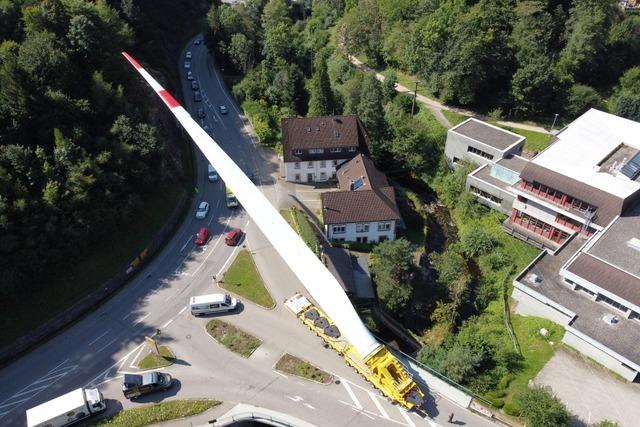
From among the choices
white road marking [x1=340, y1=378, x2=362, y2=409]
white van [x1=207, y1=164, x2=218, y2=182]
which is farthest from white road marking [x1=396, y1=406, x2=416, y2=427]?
white van [x1=207, y1=164, x2=218, y2=182]

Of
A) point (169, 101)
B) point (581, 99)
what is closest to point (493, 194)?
point (581, 99)

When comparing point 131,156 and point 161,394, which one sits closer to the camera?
point 161,394

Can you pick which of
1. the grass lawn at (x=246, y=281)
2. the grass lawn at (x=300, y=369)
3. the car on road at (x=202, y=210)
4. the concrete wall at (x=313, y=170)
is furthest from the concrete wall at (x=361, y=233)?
the grass lawn at (x=300, y=369)

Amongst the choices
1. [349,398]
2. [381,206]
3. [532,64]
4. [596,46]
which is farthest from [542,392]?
[596,46]

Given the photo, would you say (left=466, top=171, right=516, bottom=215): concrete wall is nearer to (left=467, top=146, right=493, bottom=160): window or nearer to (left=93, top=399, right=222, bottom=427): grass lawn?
(left=467, top=146, right=493, bottom=160): window

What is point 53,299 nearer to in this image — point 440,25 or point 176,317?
point 176,317

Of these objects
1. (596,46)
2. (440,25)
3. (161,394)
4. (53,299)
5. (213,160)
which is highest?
(440,25)

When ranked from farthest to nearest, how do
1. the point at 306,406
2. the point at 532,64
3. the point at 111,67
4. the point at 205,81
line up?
the point at 205,81
the point at 532,64
the point at 111,67
the point at 306,406

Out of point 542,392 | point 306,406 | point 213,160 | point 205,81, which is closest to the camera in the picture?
point 542,392

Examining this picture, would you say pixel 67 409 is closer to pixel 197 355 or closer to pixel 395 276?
pixel 197 355
